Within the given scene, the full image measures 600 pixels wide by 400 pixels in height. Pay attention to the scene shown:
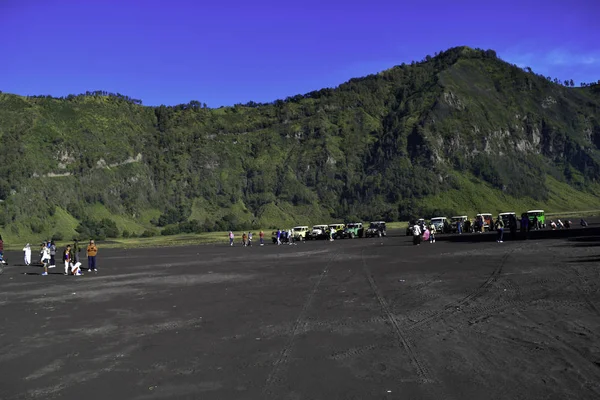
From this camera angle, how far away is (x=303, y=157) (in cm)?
15462

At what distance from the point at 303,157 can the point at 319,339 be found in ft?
475

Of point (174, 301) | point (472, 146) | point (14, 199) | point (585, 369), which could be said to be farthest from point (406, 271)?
point (472, 146)

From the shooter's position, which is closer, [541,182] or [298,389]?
[298,389]

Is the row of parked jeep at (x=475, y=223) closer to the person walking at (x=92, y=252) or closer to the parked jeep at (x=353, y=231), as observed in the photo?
the parked jeep at (x=353, y=231)

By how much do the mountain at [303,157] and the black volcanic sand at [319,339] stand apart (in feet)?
314

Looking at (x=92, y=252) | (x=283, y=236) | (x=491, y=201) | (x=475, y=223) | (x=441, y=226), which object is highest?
(x=491, y=201)

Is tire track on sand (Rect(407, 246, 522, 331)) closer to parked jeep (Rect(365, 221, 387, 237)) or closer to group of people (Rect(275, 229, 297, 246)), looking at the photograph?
group of people (Rect(275, 229, 297, 246))

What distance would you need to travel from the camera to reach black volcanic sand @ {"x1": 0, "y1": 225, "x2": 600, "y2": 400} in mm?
7629

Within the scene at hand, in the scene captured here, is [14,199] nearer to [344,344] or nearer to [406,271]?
[406,271]

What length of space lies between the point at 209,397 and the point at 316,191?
141714mm

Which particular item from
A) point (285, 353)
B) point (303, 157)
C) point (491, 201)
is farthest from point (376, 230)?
point (303, 157)

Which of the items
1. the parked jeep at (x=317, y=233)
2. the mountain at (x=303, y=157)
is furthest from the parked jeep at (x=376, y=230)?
the mountain at (x=303, y=157)

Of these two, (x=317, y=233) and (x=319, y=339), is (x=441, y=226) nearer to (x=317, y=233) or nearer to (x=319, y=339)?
(x=317, y=233)

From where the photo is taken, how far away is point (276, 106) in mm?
182500
